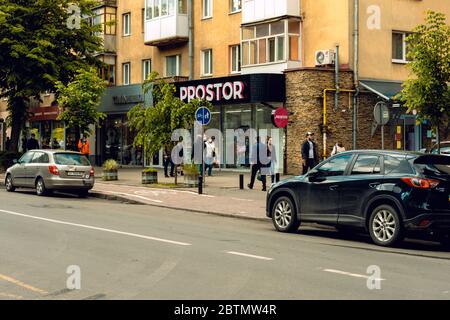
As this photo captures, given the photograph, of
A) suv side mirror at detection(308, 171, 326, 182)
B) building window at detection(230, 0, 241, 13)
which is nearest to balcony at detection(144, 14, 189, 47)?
building window at detection(230, 0, 241, 13)

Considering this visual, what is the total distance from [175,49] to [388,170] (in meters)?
28.9

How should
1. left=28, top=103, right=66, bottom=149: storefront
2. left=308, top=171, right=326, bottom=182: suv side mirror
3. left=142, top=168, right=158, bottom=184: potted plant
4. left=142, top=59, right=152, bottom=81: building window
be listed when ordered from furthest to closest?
left=28, top=103, right=66, bottom=149: storefront, left=142, top=59, right=152, bottom=81: building window, left=142, top=168, right=158, bottom=184: potted plant, left=308, top=171, right=326, bottom=182: suv side mirror

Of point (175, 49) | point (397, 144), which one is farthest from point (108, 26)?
point (397, 144)

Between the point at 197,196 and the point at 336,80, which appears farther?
the point at 336,80

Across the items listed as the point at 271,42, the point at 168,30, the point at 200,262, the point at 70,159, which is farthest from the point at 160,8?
the point at 200,262

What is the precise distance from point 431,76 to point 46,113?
36.8m

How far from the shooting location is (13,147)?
39.2 m

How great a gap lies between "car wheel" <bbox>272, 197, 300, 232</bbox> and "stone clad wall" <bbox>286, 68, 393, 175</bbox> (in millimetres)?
16603

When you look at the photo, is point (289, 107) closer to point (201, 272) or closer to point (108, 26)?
point (108, 26)

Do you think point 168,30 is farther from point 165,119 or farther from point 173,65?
point 165,119

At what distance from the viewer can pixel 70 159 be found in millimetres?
23781

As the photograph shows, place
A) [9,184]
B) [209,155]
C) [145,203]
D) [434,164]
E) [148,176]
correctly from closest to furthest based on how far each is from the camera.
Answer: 1. [434,164]
2. [145,203]
3. [9,184]
4. [148,176]
5. [209,155]

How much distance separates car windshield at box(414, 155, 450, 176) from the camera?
12.5 meters

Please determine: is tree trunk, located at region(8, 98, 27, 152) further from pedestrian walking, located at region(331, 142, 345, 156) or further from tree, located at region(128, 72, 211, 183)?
pedestrian walking, located at region(331, 142, 345, 156)
